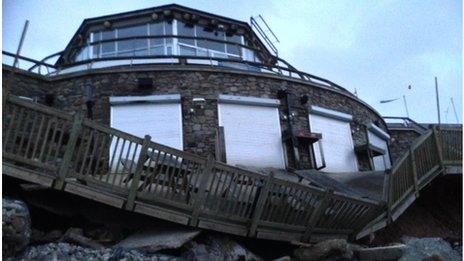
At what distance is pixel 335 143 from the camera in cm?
1437

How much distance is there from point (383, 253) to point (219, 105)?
7128 mm

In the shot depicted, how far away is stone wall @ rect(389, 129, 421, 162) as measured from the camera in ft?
60.2

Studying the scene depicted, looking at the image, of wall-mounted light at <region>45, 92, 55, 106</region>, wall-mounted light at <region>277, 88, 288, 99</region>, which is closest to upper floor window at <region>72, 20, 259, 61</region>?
wall-mounted light at <region>45, 92, 55, 106</region>

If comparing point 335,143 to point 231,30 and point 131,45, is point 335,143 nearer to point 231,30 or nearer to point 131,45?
point 231,30

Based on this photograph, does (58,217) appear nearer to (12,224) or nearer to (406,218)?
(12,224)

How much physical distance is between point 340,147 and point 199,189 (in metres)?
8.84

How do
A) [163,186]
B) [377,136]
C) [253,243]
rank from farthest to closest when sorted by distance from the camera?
[377,136] < [253,243] < [163,186]

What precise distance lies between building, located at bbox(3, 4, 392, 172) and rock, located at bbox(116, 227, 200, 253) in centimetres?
561

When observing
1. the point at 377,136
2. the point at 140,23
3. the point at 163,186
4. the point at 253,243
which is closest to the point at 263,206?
the point at 253,243

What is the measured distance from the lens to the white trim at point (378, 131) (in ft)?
52.5

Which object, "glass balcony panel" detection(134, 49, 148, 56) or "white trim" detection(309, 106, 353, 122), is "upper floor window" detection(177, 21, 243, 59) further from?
"white trim" detection(309, 106, 353, 122)

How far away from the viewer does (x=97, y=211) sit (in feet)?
21.9

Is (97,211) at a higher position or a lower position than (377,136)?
lower

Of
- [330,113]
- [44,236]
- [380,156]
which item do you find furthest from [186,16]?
[44,236]
